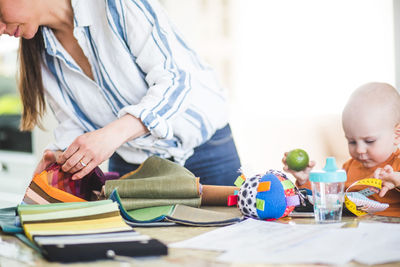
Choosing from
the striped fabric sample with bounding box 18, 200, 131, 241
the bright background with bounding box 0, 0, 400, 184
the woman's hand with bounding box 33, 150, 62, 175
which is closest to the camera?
the striped fabric sample with bounding box 18, 200, 131, 241

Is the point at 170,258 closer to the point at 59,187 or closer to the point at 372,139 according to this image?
the point at 59,187

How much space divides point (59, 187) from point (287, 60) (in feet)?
8.44

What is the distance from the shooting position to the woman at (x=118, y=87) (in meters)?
1.16

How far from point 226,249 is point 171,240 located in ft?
0.40

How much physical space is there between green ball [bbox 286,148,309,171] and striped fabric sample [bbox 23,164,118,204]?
505mm

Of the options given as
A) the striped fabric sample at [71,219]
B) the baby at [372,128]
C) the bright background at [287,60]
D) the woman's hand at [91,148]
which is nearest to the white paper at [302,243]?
the striped fabric sample at [71,219]

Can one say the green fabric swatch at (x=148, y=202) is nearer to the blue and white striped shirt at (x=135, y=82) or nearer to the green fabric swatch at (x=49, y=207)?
the green fabric swatch at (x=49, y=207)

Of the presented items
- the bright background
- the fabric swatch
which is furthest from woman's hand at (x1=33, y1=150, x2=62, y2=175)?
the bright background

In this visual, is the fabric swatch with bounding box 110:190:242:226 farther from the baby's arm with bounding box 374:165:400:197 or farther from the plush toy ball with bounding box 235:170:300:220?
the baby's arm with bounding box 374:165:400:197

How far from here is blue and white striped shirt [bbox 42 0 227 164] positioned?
1.22m

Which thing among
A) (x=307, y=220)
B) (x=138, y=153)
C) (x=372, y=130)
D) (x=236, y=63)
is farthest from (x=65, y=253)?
(x=236, y=63)

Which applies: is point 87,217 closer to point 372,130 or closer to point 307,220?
point 307,220

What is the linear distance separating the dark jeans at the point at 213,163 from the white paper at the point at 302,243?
1.89ft

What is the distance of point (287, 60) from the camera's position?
339cm
